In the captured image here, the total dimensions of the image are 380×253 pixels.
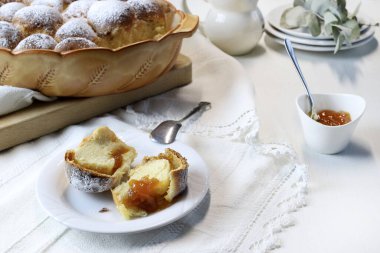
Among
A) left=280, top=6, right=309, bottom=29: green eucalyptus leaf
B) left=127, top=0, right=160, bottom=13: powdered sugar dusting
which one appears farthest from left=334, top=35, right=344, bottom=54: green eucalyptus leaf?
left=127, top=0, right=160, bottom=13: powdered sugar dusting

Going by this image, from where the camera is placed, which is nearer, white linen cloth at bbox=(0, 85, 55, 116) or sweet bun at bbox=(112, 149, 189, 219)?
sweet bun at bbox=(112, 149, 189, 219)

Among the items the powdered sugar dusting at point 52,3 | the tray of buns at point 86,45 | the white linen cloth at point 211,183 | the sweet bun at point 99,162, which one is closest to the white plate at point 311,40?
the white linen cloth at point 211,183

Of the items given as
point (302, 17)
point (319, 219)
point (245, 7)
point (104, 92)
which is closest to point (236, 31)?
point (245, 7)

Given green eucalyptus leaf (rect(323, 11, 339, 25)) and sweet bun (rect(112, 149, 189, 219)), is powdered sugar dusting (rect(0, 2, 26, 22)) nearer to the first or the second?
sweet bun (rect(112, 149, 189, 219))

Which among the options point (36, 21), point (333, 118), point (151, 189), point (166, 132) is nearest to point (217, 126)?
point (166, 132)

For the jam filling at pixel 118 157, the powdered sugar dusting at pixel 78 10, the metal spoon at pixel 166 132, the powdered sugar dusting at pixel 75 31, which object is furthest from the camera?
the powdered sugar dusting at pixel 78 10

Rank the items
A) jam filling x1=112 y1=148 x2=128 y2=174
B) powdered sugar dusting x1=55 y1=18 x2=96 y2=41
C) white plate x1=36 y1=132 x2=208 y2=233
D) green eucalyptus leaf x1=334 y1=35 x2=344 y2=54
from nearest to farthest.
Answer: white plate x1=36 y1=132 x2=208 y2=233 → jam filling x1=112 y1=148 x2=128 y2=174 → powdered sugar dusting x1=55 y1=18 x2=96 y2=41 → green eucalyptus leaf x1=334 y1=35 x2=344 y2=54

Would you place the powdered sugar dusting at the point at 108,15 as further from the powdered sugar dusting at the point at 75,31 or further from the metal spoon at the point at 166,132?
the metal spoon at the point at 166,132
